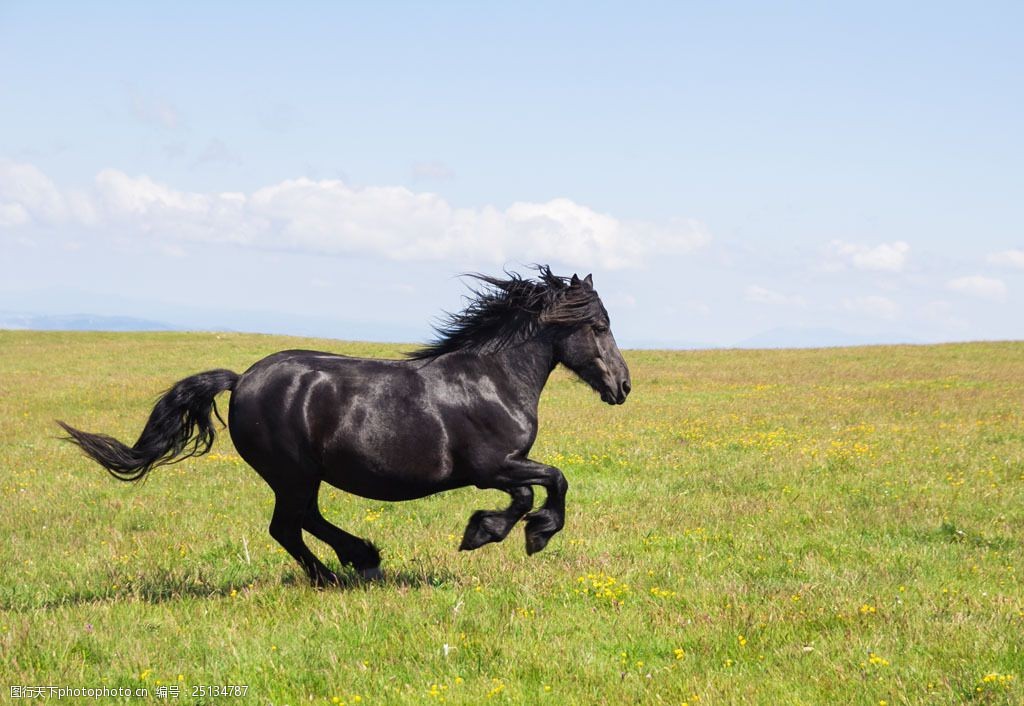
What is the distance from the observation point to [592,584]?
7.50 metres

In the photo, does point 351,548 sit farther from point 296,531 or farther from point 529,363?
point 529,363

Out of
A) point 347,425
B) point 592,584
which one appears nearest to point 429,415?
point 347,425

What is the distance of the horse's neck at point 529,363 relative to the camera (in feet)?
26.1

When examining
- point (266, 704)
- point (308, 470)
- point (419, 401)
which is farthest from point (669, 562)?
point (266, 704)

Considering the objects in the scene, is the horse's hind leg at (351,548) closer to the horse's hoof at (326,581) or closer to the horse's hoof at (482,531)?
the horse's hoof at (326,581)

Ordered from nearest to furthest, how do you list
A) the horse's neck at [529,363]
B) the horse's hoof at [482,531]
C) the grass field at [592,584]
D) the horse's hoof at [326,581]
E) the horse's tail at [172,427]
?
1. the grass field at [592,584]
2. the horse's hoof at [482,531]
3. the horse's hoof at [326,581]
4. the horse's neck at [529,363]
5. the horse's tail at [172,427]

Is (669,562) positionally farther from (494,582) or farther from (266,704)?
(266,704)

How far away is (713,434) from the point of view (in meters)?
18.6

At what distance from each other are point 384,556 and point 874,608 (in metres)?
4.79

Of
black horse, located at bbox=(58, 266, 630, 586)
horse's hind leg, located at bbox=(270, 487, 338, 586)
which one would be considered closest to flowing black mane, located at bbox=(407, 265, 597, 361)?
black horse, located at bbox=(58, 266, 630, 586)

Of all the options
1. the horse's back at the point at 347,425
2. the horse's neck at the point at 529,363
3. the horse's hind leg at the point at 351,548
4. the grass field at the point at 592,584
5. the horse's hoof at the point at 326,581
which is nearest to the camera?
the grass field at the point at 592,584

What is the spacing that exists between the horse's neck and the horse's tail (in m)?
2.53

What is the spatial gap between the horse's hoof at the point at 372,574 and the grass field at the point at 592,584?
29 cm

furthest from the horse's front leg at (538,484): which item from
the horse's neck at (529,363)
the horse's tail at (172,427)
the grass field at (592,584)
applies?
the horse's tail at (172,427)
